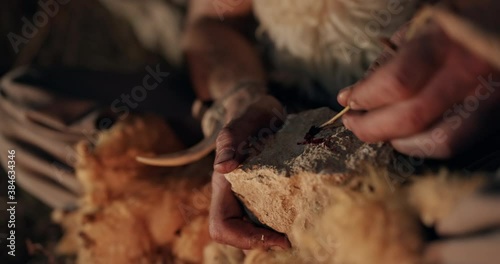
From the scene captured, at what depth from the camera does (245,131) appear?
820 millimetres

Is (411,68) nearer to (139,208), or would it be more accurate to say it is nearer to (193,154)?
(193,154)

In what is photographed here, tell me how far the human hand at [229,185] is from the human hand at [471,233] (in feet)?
1.00

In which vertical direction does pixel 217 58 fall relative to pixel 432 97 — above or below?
below

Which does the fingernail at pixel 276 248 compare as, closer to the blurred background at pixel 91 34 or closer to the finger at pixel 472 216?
the finger at pixel 472 216

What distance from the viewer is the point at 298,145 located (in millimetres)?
747

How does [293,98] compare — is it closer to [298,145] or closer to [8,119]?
[298,145]

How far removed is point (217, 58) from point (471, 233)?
0.87 metres

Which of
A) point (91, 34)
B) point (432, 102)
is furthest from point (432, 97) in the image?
point (91, 34)

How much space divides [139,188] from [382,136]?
621mm

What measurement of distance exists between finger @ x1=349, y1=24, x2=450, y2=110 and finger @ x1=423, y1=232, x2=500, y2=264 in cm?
16

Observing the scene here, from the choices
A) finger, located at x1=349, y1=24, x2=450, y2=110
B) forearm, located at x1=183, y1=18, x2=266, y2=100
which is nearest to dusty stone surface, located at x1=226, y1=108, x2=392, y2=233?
finger, located at x1=349, y1=24, x2=450, y2=110

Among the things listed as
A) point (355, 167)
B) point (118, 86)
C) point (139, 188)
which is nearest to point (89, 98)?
point (118, 86)

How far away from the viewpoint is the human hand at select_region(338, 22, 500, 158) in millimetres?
535

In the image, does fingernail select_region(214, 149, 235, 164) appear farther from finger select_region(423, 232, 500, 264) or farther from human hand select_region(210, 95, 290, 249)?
finger select_region(423, 232, 500, 264)
